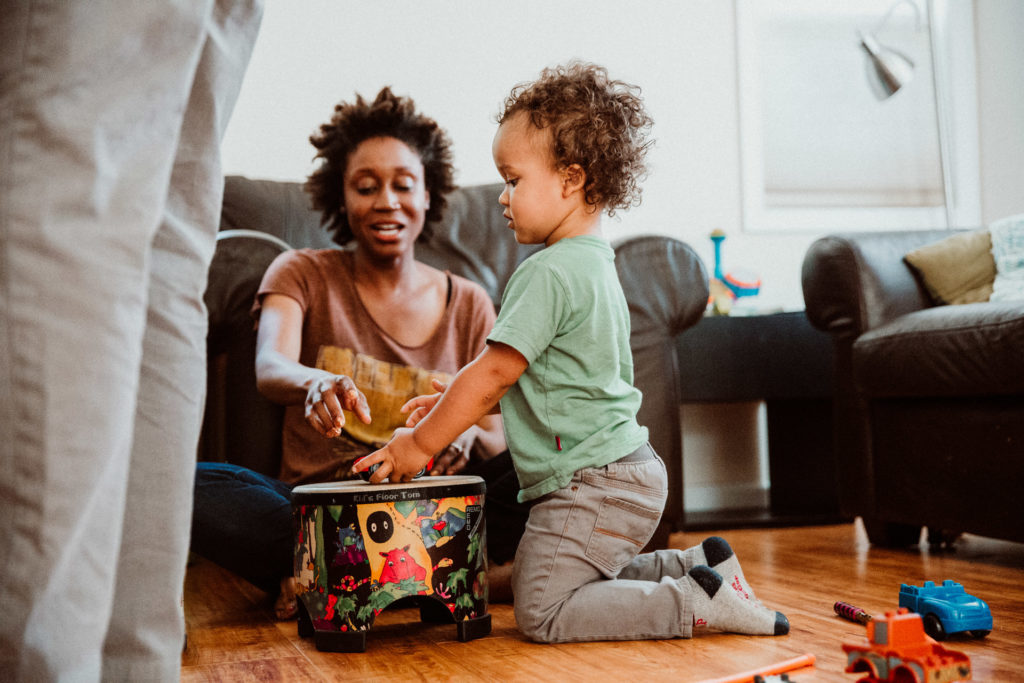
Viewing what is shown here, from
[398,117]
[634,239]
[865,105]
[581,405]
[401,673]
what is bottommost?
[401,673]

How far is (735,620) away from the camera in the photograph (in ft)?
3.95

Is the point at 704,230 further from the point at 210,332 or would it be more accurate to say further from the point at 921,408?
the point at 210,332

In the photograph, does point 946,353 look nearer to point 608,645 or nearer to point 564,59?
point 608,645

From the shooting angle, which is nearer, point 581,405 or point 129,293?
point 129,293

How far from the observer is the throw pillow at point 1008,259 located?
198 cm

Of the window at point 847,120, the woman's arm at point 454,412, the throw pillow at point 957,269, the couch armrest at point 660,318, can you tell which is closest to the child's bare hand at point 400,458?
the woman's arm at point 454,412

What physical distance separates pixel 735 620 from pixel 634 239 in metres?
0.89

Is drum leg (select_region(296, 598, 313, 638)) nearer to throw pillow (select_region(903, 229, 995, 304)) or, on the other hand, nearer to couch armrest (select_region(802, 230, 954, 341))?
couch armrest (select_region(802, 230, 954, 341))

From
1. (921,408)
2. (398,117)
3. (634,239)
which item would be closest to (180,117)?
(398,117)

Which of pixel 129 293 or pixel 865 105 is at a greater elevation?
pixel 865 105

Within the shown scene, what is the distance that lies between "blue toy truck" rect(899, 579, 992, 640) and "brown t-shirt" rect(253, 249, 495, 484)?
0.86 metres

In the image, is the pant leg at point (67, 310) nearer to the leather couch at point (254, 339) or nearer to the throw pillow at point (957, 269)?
the leather couch at point (254, 339)

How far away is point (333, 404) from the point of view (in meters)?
1.25

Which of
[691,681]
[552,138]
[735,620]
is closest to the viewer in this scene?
[691,681]
